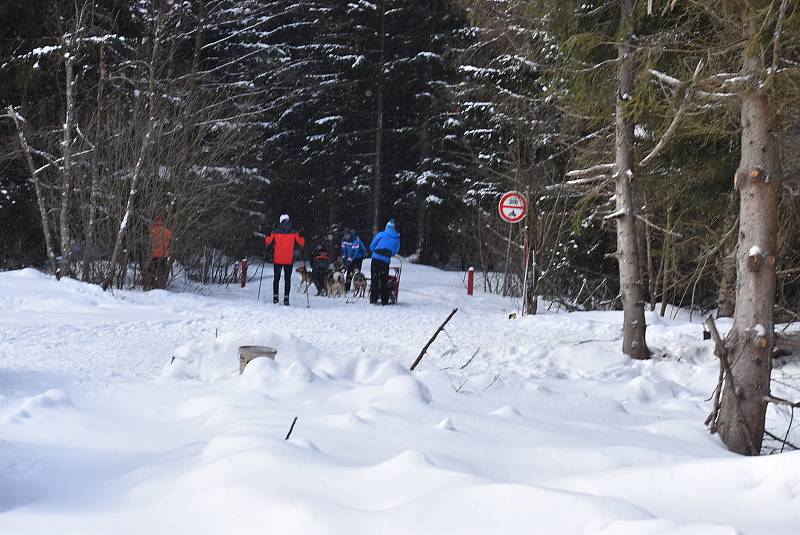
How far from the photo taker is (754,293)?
679 cm

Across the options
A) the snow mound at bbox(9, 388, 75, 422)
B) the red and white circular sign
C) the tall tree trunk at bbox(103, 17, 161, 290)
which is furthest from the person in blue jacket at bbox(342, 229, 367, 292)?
the snow mound at bbox(9, 388, 75, 422)

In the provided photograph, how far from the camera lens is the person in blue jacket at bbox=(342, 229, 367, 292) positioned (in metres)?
21.9

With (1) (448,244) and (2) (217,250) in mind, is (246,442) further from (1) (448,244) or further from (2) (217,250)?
(1) (448,244)

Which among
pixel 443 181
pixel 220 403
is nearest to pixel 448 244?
pixel 443 181

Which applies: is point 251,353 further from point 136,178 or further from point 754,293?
point 136,178

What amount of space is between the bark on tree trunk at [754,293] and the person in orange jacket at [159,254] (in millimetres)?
13995

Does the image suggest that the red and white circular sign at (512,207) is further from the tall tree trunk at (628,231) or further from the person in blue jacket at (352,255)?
the tall tree trunk at (628,231)

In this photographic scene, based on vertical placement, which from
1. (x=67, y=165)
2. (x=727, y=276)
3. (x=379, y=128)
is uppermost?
(x=379, y=128)

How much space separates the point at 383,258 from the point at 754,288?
12.4 m

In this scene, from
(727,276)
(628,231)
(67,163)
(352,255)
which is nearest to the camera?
(628,231)

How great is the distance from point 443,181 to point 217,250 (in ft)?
41.3

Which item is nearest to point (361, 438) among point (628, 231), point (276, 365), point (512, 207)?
point (276, 365)

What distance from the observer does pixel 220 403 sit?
7.23 metres

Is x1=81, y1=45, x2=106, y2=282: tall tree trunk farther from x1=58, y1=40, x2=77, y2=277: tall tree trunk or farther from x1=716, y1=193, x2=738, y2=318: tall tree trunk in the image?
x1=716, y1=193, x2=738, y2=318: tall tree trunk
